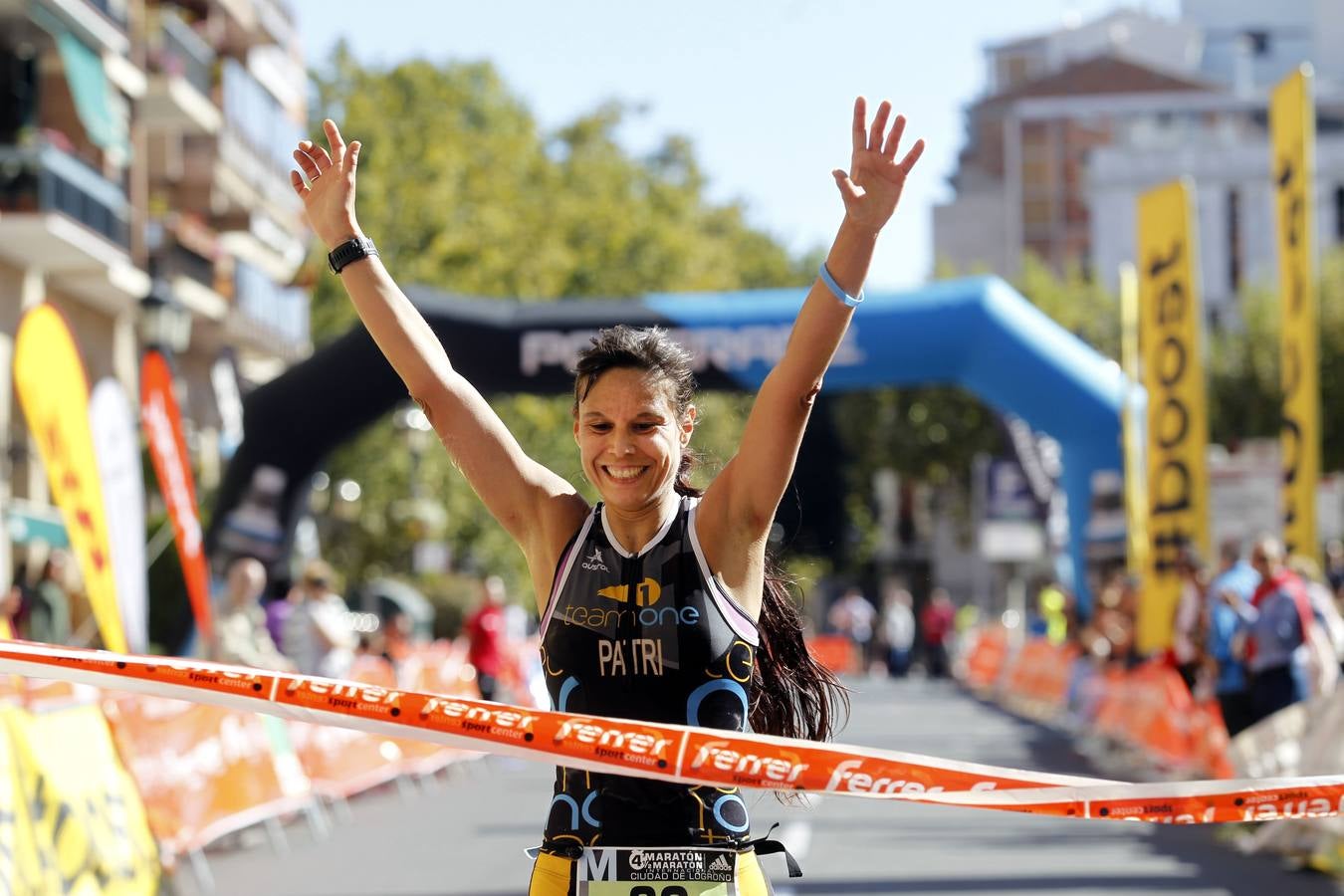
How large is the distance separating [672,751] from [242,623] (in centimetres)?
1057

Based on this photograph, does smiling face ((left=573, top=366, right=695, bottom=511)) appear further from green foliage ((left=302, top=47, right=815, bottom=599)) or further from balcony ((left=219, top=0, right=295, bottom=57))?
balcony ((left=219, top=0, right=295, bottom=57))

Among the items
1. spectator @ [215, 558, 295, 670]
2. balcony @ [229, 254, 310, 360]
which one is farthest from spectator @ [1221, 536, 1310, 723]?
balcony @ [229, 254, 310, 360]

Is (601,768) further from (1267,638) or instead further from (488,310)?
(488,310)

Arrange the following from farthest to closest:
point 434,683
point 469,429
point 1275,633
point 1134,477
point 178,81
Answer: point 178,81
point 434,683
point 1134,477
point 1275,633
point 469,429

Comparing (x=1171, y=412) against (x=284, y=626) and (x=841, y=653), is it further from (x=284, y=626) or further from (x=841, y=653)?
(x=841, y=653)

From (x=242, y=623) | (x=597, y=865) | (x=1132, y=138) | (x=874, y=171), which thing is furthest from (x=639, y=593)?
(x=1132, y=138)

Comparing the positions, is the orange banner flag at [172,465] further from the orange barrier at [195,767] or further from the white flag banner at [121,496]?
the white flag banner at [121,496]

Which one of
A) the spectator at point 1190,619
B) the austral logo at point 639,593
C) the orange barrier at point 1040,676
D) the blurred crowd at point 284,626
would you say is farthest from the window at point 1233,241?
the austral logo at point 639,593

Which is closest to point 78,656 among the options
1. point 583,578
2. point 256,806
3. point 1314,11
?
point 583,578

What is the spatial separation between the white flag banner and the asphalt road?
157 centimetres

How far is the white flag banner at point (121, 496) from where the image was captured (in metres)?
12.2

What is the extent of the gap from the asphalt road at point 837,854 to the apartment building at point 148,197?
17.4 ft

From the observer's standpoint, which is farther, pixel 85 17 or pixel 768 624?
pixel 85 17

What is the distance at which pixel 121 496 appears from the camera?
12.5 m
